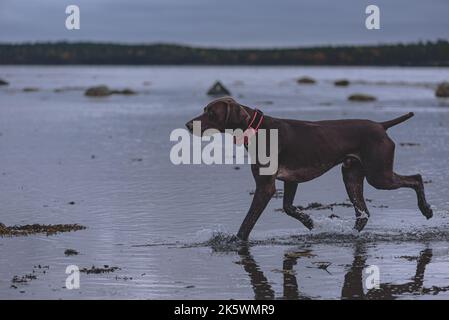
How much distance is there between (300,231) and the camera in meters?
13.1

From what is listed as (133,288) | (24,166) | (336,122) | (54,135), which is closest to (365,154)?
(336,122)

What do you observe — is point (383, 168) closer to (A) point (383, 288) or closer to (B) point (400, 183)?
(B) point (400, 183)

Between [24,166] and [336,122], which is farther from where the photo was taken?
[24,166]

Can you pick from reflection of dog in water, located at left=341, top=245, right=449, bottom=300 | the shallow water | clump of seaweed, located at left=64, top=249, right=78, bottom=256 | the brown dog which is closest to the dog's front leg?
the brown dog

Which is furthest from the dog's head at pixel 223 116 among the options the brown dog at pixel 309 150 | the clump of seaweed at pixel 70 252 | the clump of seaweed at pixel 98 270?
the clump of seaweed at pixel 98 270

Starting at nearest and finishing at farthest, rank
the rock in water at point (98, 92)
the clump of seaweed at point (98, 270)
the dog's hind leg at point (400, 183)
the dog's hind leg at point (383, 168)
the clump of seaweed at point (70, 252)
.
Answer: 1. the clump of seaweed at point (98, 270)
2. the clump of seaweed at point (70, 252)
3. the dog's hind leg at point (383, 168)
4. the dog's hind leg at point (400, 183)
5. the rock in water at point (98, 92)

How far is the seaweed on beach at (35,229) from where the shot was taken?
12.8 metres

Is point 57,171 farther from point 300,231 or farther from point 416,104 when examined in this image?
point 416,104

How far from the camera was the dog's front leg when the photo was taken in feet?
39.8

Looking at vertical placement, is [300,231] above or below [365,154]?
below

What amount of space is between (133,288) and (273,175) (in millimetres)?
3131

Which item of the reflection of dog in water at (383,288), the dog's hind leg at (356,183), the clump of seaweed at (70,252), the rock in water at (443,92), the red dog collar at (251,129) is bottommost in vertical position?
the reflection of dog in water at (383,288)

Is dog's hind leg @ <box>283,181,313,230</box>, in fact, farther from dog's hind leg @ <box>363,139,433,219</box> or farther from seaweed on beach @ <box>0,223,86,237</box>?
seaweed on beach @ <box>0,223,86,237</box>

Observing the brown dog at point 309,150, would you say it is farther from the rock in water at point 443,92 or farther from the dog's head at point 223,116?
the rock in water at point 443,92
